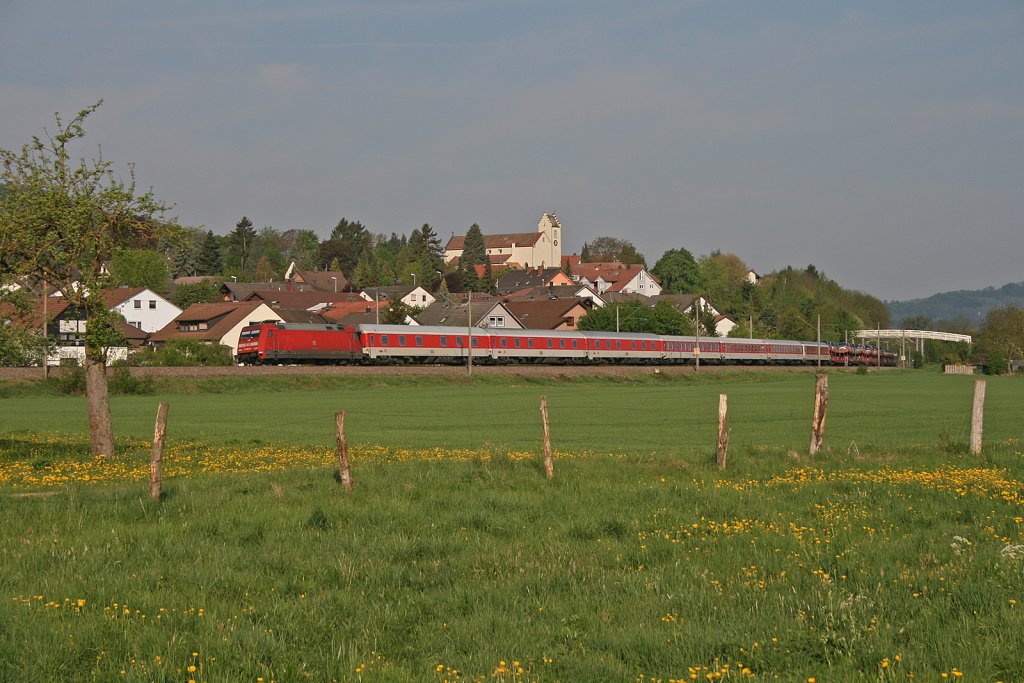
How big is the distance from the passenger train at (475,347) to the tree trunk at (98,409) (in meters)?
47.4

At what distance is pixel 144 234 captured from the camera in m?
24.1

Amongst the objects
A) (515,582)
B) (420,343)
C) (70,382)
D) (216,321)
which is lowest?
(70,382)

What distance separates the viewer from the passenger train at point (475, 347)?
234ft

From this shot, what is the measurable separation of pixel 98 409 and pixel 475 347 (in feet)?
184

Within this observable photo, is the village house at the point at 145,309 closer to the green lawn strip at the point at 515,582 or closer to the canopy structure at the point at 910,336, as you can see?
the green lawn strip at the point at 515,582

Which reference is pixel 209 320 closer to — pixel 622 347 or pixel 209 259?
pixel 622 347

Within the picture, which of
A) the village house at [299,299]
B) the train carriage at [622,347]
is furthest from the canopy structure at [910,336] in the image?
the train carriage at [622,347]

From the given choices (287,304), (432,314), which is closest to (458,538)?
(432,314)

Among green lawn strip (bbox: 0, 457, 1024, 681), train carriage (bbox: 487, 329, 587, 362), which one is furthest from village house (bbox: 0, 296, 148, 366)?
train carriage (bbox: 487, 329, 587, 362)

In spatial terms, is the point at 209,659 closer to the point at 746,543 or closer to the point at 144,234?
the point at 746,543

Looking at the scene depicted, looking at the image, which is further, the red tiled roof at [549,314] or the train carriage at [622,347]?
the red tiled roof at [549,314]

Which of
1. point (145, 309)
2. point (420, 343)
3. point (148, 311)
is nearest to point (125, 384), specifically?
point (420, 343)

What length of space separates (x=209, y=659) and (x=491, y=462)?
10892mm

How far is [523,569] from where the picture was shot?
1077 centimetres
